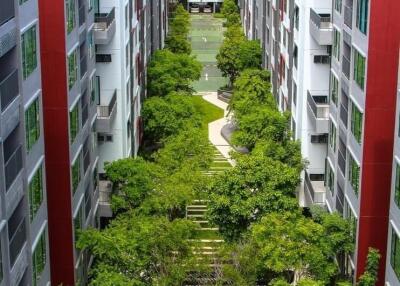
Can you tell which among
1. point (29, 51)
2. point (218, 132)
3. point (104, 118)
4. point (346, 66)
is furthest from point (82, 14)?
point (218, 132)

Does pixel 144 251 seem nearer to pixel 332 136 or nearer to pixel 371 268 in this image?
pixel 371 268

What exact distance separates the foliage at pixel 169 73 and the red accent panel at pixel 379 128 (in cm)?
3399

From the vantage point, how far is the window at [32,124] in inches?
1267

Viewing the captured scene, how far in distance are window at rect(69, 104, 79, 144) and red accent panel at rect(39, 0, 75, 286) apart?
98cm

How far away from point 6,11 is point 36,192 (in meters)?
7.78

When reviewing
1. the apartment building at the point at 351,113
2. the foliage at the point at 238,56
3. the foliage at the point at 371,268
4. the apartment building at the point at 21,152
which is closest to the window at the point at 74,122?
the apartment building at the point at 21,152

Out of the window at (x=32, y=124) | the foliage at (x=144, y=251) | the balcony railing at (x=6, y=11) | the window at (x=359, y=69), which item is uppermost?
the balcony railing at (x=6, y=11)

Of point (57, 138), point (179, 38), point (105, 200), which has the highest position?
point (57, 138)

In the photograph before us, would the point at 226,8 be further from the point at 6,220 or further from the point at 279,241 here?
the point at 6,220

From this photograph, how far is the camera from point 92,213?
154ft

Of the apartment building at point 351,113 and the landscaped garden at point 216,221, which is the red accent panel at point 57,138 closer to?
the landscaped garden at point 216,221

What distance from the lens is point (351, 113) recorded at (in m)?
40.9

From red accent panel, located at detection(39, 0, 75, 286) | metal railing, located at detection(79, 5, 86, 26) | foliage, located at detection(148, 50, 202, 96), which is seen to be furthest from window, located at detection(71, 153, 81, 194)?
foliage, located at detection(148, 50, 202, 96)

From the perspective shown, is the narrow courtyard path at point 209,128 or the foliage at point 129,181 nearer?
the narrow courtyard path at point 209,128
